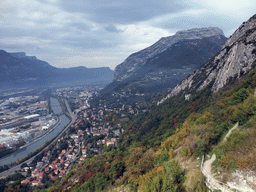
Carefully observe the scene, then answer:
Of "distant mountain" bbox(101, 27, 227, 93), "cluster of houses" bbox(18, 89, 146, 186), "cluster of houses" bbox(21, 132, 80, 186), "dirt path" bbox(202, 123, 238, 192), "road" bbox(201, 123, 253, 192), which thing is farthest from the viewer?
"distant mountain" bbox(101, 27, 227, 93)

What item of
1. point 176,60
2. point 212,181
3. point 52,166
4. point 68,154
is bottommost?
point 52,166

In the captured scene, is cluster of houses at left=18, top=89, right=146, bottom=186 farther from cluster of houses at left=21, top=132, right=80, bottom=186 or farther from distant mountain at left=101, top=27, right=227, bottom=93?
distant mountain at left=101, top=27, right=227, bottom=93

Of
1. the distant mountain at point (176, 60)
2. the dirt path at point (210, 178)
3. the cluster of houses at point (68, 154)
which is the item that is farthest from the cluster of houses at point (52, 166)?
the distant mountain at point (176, 60)

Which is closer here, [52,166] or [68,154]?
[52,166]

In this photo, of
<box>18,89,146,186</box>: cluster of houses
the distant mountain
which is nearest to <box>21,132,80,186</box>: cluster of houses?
<box>18,89,146,186</box>: cluster of houses

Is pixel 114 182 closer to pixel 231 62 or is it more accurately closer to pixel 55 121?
pixel 231 62

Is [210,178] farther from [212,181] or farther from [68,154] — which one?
[68,154]

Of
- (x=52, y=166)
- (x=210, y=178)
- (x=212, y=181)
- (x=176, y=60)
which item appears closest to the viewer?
(x=212, y=181)

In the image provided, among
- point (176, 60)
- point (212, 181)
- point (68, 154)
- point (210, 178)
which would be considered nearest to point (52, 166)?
point (68, 154)

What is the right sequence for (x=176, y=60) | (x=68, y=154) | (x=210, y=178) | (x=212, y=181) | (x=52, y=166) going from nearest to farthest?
(x=212, y=181) < (x=210, y=178) < (x=52, y=166) < (x=68, y=154) < (x=176, y=60)

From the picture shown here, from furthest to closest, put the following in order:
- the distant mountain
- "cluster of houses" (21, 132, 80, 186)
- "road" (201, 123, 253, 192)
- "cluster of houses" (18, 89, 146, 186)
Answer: the distant mountain < "cluster of houses" (18, 89, 146, 186) < "cluster of houses" (21, 132, 80, 186) < "road" (201, 123, 253, 192)

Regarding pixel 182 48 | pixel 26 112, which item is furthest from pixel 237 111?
pixel 182 48
